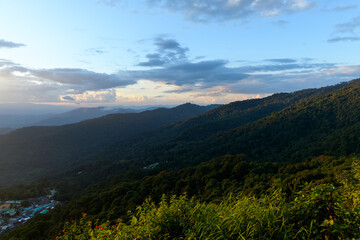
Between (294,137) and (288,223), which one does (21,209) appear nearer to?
(288,223)

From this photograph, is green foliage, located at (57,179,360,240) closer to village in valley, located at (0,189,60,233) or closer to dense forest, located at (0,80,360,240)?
dense forest, located at (0,80,360,240)

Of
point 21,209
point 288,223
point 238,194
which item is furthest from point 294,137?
point 21,209

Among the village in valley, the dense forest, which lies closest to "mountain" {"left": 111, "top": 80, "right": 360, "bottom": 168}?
the dense forest

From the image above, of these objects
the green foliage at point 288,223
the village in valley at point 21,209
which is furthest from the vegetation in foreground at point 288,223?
the village in valley at point 21,209

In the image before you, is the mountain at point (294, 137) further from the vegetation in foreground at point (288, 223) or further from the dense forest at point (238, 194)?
the vegetation in foreground at point (288, 223)

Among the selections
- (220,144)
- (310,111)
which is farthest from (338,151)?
(310,111)

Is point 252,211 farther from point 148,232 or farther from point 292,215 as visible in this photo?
point 148,232
